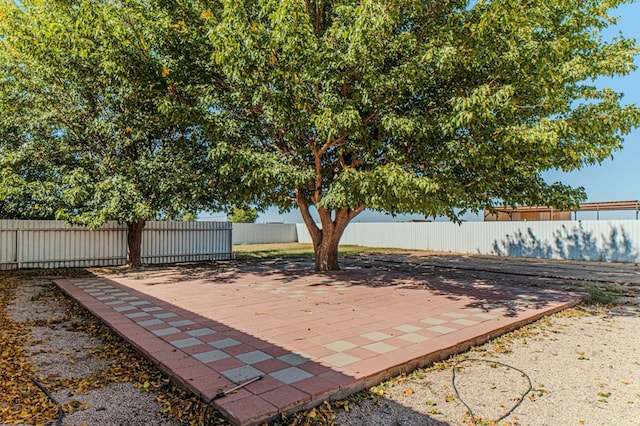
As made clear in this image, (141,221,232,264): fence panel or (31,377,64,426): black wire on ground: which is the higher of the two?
(141,221,232,264): fence panel

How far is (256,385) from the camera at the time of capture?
2.75 m

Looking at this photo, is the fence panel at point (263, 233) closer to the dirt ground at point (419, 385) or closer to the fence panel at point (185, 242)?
the fence panel at point (185, 242)

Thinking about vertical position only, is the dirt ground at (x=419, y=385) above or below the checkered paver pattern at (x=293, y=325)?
below

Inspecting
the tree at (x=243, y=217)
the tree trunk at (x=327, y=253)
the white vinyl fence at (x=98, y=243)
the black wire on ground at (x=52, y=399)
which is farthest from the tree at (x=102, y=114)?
the tree at (x=243, y=217)

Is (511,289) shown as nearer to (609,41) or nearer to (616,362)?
(616,362)

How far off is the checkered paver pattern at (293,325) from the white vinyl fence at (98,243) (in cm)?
295

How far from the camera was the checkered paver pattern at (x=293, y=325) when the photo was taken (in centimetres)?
283

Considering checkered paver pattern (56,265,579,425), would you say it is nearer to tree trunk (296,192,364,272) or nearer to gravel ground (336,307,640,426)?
gravel ground (336,307,640,426)

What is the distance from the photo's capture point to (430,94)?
21.9ft

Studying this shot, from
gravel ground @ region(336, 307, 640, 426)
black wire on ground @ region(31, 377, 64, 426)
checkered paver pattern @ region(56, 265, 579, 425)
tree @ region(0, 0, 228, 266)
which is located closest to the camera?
black wire on ground @ region(31, 377, 64, 426)

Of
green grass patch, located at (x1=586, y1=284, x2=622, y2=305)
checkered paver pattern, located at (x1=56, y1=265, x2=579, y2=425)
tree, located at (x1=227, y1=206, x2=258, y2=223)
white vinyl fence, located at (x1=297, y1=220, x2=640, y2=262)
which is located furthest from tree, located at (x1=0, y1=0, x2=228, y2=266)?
tree, located at (x1=227, y1=206, x2=258, y2=223)

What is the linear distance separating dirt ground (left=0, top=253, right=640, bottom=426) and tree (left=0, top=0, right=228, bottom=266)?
4.15 metres

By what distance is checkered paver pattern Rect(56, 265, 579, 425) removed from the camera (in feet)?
9.29

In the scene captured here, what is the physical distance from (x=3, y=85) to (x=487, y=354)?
10.9 m
